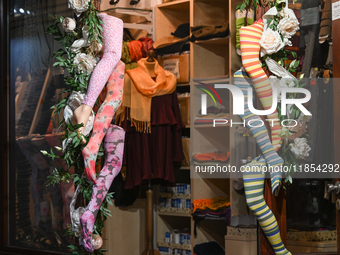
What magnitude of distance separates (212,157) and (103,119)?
148cm

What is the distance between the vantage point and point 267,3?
7.39 ft

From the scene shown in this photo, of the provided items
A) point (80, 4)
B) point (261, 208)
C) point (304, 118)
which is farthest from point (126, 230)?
point (80, 4)

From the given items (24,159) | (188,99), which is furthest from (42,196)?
(188,99)

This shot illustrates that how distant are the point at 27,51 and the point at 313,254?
9.41 feet

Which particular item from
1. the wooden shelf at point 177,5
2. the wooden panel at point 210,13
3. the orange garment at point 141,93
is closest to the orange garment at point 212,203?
the orange garment at point 141,93

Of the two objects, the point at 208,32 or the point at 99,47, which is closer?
the point at 99,47

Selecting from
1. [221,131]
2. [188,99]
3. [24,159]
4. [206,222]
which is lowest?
[206,222]

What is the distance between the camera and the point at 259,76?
2.17 metres

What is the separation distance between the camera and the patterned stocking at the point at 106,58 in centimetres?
205

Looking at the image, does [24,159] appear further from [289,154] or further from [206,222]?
[289,154]

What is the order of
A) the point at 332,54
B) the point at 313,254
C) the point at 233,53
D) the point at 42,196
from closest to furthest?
the point at 332,54 < the point at 313,254 < the point at 233,53 < the point at 42,196

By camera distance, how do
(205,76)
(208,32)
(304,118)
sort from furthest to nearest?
(205,76) → (208,32) → (304,118)

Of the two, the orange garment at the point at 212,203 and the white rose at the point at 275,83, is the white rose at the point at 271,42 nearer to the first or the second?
the white rose at the point at 275,83

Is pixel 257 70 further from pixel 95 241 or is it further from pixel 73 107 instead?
pixel 95 241
